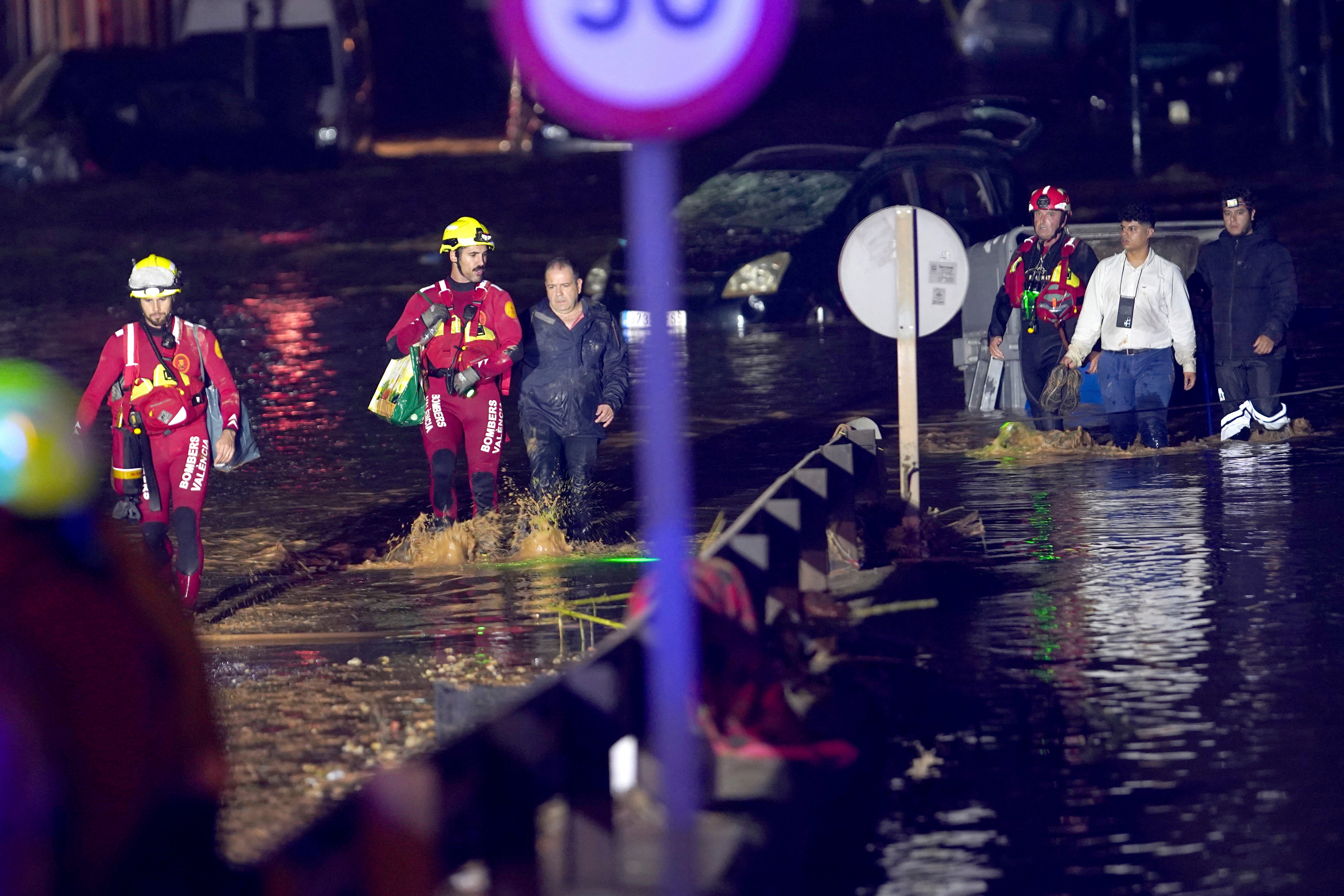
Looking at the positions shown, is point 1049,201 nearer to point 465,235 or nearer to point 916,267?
point 916,267

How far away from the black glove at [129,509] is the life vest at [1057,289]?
6502 mm

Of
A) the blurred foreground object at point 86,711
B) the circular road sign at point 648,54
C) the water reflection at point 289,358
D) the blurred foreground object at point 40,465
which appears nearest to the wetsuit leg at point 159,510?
the blurred foreground object at point 40,465

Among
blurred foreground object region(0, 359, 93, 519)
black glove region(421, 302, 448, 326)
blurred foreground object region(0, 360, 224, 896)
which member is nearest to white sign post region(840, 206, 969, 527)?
black glove region(421, 302, 448, 326)

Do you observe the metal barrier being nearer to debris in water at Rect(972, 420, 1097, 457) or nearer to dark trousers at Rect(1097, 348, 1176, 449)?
dark trousers at Rect(1097, 348, 1176, 449)

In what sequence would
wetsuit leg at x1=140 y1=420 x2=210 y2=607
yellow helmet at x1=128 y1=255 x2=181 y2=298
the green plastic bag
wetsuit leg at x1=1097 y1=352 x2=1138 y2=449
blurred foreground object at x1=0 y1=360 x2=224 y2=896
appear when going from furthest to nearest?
1. wetsuit leg at x1=1097 y1=352 x2=1138 y2=449
2. the green plastic bag
3. wetsuit leg at x1=140 y1=420 x2=210 y2=607
4. yellow helmet at x1=128 y1=255 x2=181 y2=298
5. blurred foreground object at x1=0 y1=360 x2=224 y2=896

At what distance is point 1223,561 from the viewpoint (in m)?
9.99

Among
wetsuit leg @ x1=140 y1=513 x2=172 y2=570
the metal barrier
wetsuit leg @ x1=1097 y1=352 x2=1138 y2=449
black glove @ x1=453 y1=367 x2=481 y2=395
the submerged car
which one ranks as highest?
the submerged car

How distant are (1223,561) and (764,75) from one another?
121 feet

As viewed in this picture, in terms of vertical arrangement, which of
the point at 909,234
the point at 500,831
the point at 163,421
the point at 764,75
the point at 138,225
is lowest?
the point at 500,831

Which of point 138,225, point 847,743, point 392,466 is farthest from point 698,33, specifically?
point 138,225

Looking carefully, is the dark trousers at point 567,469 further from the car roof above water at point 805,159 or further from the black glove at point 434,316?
the car roof above water at point 805,159

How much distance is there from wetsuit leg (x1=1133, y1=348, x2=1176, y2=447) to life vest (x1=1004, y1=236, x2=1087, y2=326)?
0.61 meters

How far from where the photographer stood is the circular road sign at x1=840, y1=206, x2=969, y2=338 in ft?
34.4

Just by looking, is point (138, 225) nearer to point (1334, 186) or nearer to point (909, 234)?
point (1334, 186)
